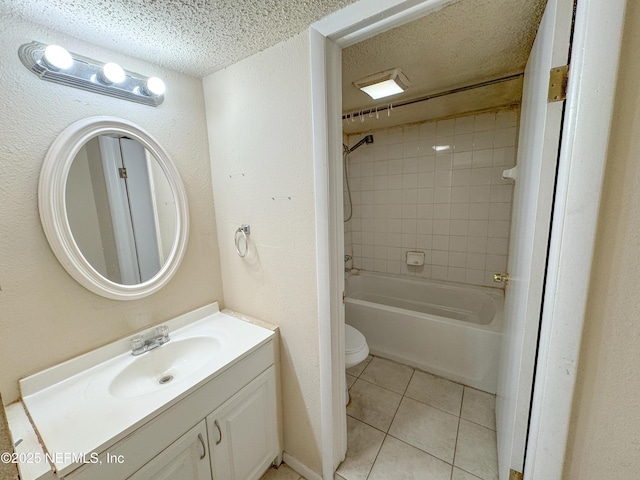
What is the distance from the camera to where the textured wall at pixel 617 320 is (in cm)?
58

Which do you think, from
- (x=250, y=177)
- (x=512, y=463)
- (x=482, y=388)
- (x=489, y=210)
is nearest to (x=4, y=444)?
(x=250, y=177)

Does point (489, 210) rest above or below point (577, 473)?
above

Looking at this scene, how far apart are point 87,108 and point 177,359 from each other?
1164mm

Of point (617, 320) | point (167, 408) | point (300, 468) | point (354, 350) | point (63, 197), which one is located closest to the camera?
point (617, 320)

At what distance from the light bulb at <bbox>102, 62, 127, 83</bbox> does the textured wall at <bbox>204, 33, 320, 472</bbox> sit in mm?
400

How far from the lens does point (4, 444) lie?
0.33 meters

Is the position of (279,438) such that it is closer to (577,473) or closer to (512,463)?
(512,463)

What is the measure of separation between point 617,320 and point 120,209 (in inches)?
68.9

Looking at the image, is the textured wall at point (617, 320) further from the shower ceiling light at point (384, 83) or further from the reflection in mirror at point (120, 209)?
the reflection in mirror at point (120, 209)

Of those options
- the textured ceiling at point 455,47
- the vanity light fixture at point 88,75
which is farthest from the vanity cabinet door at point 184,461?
the textured ceiling at point 455,47

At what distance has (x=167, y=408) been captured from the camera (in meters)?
0.87

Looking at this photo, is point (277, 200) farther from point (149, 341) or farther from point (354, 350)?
point (354, 350)

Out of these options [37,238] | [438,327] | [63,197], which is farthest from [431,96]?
[37,238]

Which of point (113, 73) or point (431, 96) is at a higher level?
point (431, 96)
